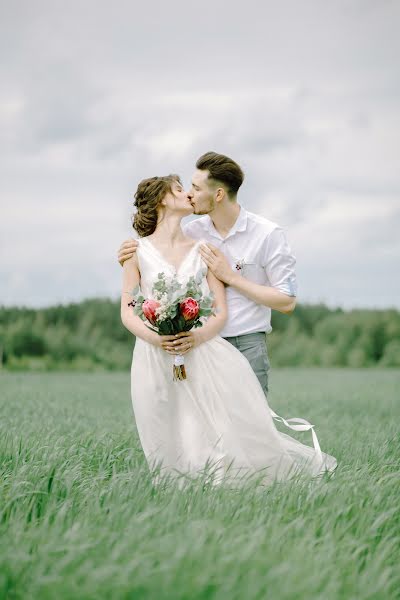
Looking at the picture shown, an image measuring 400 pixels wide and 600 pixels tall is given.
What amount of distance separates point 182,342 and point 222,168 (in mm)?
1198

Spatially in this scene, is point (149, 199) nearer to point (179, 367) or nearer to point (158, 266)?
point (158, 266)

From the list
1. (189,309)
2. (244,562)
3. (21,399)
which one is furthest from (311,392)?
(244,562)

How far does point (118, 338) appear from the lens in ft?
75.4

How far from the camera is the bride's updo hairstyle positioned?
4500 mm

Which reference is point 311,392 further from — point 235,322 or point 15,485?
point 15,485

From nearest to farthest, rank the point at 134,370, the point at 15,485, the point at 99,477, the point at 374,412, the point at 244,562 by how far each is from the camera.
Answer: the point at 244,562, the point at 15,485, the point at 99,477, the point at 134,370, the point at 374,412

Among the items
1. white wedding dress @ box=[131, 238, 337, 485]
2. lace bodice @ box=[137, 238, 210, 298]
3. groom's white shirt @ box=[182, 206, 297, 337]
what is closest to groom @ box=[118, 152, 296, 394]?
groom's white shirt @ box=[182, 206, 297, 337]

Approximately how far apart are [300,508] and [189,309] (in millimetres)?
1219

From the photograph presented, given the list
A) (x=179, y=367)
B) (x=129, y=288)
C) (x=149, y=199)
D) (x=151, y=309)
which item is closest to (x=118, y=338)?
(x=129, y=288)

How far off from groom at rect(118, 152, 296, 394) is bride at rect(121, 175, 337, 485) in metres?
0.17

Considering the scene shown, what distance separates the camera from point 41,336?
22.1 m

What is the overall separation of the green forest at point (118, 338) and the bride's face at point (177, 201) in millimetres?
18006

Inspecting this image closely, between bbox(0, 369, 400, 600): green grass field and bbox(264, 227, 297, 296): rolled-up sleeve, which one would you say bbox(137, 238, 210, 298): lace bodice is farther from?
bbox(0, 369, 400, 600): green grass field

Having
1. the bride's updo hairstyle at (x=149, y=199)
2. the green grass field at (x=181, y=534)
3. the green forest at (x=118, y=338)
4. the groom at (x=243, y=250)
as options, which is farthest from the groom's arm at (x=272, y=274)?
the green forest at (x=118, y=338)
